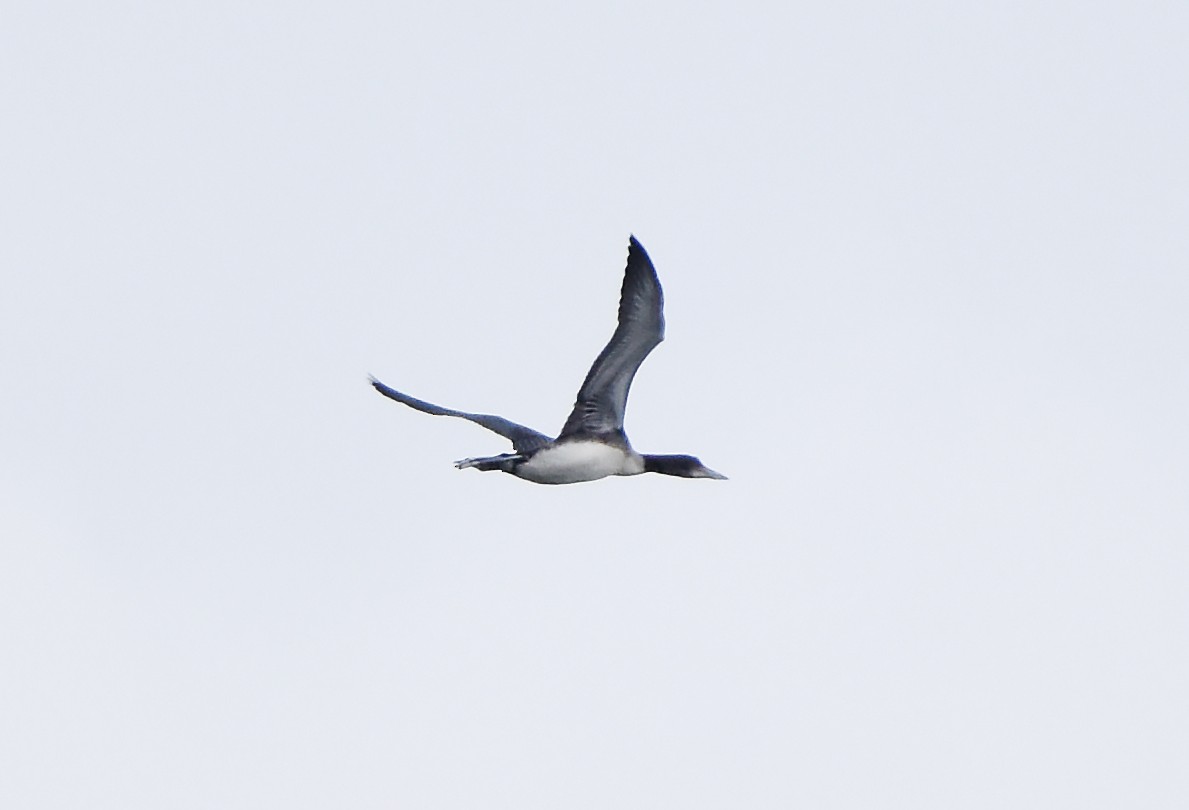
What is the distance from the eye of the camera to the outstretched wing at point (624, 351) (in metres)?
26.3

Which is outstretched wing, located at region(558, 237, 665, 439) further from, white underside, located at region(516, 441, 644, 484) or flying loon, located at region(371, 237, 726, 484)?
white underside, located at region(516, 441, 644, 484)

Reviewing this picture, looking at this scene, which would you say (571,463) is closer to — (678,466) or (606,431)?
(606,431)

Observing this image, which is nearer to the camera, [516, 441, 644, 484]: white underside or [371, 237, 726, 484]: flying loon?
[371, 237, 726, 484]: flying loon

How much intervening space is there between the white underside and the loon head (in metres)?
0.61

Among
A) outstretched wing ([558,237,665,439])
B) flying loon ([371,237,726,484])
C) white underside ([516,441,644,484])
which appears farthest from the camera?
white underside ([516,441,644,484])

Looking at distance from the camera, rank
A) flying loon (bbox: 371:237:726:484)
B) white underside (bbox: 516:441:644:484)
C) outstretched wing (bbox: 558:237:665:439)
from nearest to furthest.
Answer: outstretched wing (bbox: 558:237:665:439) → flying loon (bbox: 371:237:726:484) → white underside (bbox: 516:441:644:484)

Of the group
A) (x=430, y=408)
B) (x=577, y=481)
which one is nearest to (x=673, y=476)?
(x=577, y=481)

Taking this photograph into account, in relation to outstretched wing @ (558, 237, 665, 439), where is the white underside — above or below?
below

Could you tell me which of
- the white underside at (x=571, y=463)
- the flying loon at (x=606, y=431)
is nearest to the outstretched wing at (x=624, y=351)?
the flying loon at (x=606, y=431)

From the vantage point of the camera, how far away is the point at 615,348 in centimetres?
2688

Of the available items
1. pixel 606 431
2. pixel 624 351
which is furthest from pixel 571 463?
pixel 624 351

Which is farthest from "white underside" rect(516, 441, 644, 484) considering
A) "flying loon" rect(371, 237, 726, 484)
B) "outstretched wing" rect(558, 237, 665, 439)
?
"outstretched wing" rect(558, 237, 665, 439)

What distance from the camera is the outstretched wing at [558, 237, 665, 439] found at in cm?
2631

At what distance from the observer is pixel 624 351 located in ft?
88.3
